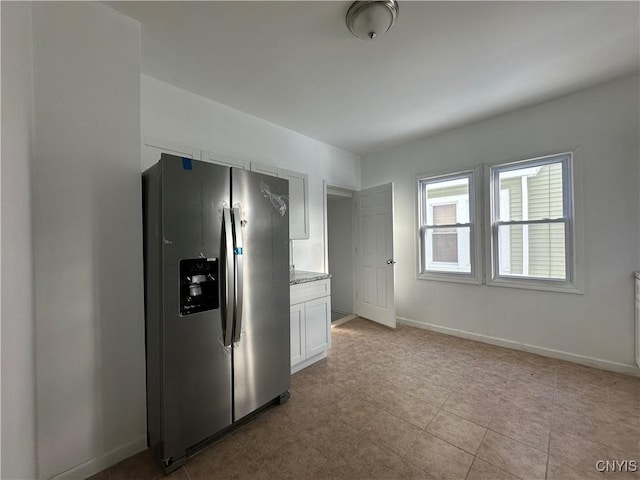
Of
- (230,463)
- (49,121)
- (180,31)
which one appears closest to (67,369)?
(230,463)

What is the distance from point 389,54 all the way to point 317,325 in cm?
254

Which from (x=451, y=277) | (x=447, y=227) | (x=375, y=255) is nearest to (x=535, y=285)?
(x=451, y=277)

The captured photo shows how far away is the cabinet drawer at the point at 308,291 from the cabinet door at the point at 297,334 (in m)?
0.07

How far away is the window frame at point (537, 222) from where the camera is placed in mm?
2719

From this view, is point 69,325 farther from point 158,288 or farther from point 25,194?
point 25,194

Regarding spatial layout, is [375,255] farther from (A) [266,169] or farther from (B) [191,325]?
(B) [191,325]

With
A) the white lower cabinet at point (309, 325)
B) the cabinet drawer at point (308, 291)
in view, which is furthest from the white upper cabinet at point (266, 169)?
the white lower cabinet at point (309, 325)

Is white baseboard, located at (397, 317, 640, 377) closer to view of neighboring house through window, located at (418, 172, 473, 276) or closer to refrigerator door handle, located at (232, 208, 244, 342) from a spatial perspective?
view of neighboring house through window, located at (418, 172, 473, 276)

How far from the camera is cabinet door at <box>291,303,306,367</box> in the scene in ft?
8.30

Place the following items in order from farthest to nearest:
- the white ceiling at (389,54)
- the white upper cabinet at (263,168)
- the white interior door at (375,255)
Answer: the white interior door at (375,255)
the white upper cabinet at (263,168)
the white ceiling at (389,54)

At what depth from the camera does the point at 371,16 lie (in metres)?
1.61

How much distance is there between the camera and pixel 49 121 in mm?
1416

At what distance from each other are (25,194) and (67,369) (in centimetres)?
94

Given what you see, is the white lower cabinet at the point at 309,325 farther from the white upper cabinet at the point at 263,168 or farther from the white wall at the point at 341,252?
the white wall at the point at 341,252
